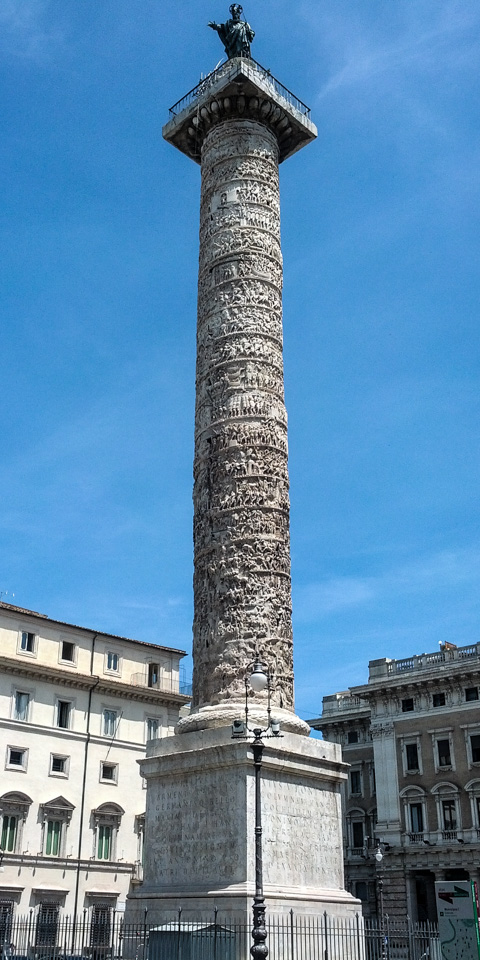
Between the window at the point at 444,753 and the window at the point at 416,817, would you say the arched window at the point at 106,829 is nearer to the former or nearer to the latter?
the window at the point at 416,817

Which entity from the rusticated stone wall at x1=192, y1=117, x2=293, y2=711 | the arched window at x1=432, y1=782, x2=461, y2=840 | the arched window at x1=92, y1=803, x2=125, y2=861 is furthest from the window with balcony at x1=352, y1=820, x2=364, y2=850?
the rusticated stone wall at x1=192, y1=117, x2=293, y2=711

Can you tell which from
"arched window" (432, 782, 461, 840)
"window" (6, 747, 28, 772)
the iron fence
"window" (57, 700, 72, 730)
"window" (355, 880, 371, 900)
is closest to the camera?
the iron fence

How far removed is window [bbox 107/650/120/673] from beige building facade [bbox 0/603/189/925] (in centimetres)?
4

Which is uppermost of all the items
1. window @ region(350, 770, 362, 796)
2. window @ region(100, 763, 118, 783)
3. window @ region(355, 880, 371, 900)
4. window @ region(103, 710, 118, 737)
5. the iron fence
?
window @ region(103, 710, 118, 737)

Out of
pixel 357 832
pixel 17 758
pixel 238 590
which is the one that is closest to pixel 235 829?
pixel 238 590

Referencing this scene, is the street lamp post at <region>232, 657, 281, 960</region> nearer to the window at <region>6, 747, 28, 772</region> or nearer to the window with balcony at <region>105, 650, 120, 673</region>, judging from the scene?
the window at <region>6, 747, 28, 772</region>

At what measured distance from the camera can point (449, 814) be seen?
32.3 m

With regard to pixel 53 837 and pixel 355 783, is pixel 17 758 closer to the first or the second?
pixel 53 837

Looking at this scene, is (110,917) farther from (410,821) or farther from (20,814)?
(410,821)

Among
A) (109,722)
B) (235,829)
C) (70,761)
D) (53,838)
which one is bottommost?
(235,829)

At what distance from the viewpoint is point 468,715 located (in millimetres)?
32844

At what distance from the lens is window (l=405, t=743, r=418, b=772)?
33.9 m

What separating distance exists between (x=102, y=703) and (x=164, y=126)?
18.2 meters

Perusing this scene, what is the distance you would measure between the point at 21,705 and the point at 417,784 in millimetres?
14776
